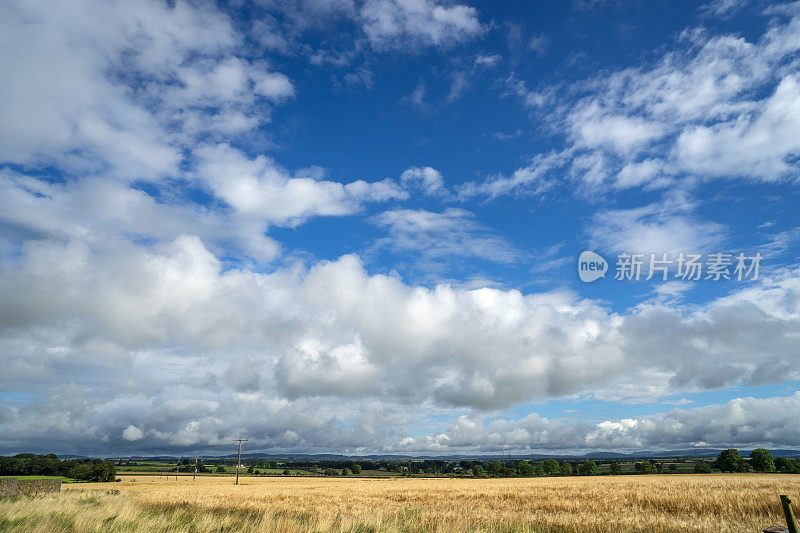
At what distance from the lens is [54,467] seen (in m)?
128

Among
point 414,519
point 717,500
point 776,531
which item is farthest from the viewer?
point 717,500

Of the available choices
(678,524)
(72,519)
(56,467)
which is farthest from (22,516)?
(56,467)

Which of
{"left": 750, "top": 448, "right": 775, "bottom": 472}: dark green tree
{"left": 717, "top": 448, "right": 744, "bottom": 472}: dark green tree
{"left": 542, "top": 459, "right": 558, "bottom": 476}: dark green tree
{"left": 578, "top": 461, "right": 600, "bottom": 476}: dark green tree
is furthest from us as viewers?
{"left": 542, "top": 459, "right": 558, "bottom": 476}: dark green tree

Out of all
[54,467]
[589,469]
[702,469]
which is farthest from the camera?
[589,469]

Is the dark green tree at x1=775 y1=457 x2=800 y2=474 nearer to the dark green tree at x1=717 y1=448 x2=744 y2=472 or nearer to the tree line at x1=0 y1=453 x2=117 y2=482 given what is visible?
the dark green tree at x1=717 y1=448 x2=744 y2=472

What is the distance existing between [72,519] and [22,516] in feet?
7.00

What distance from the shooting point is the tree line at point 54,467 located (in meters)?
113

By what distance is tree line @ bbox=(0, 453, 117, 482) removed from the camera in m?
113

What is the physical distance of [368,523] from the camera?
14.7 metres

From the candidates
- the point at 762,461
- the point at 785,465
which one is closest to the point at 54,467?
the point at 762,461

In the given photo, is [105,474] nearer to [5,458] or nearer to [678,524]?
[5,458]

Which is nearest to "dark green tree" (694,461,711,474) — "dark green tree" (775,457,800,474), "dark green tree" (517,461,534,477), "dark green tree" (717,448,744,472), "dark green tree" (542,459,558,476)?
"dark green tree" (717,448,744,472)

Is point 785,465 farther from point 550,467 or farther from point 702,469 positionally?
point 550,467

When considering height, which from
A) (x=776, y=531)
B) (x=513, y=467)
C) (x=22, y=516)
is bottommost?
(x=513, y=467)
